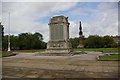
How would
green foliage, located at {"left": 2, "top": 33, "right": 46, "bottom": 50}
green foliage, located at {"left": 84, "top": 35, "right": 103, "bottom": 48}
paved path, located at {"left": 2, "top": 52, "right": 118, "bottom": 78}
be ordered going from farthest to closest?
green foliage, located at {"left": 84, "top": 35, "right": 103, "bottom": 48} → green foliage, located at {"left": 2, "top": 33, "right": 46, "bottom": 50} → paved path, located at {"left": 2, "top": 52, "right": 118, "bottom": 78}

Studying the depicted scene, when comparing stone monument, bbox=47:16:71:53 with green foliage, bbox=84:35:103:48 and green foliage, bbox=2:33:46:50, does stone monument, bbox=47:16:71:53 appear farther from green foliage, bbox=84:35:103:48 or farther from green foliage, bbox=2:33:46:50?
green foliage, bbox=84:35:103:48

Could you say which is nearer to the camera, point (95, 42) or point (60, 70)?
point (60, 70)

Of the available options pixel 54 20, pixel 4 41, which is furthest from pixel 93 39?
pixel 54 20

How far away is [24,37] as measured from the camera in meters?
64.6

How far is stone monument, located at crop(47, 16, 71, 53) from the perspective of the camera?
29219 mm

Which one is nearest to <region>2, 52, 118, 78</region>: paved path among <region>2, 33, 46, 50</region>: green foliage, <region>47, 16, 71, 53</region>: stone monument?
<region>47, 16, 71, 53</region>: stone monument

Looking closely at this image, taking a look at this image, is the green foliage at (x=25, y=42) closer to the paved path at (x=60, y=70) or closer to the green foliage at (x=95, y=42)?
the green foliage at (x=95, y=42)

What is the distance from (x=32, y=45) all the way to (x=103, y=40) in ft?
93.6

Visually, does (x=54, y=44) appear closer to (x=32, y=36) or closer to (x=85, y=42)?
(x=32, y=36)

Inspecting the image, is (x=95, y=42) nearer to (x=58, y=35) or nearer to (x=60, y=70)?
(x=58, y=35)

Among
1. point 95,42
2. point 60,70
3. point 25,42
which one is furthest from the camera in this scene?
point 95,42

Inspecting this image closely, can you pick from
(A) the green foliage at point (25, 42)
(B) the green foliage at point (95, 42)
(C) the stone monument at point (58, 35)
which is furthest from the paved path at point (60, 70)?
(B) the green foliage at point (95, 42)

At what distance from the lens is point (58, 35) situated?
2981cm

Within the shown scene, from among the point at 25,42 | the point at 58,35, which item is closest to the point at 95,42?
the point at 25,42
